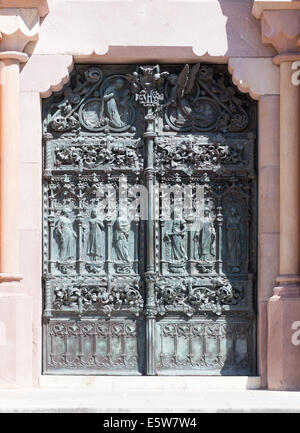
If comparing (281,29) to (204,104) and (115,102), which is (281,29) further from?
(115,102)

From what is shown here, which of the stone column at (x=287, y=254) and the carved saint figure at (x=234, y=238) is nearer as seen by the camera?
the stone column at (x=287, y=254)

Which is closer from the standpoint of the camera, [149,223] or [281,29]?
[281,29]

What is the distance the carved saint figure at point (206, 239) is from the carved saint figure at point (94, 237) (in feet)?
3.75

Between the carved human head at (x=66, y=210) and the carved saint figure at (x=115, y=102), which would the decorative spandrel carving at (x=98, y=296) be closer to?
the carved human head at (x=66, y=210)

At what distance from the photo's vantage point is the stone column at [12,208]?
15.9m

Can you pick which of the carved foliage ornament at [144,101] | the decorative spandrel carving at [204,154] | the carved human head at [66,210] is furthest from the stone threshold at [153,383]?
the carved foliage ornament at [144,101]

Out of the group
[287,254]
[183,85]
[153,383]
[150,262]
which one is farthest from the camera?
[183,85]

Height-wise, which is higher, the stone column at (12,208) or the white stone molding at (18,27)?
the white stone molding at (18,27)

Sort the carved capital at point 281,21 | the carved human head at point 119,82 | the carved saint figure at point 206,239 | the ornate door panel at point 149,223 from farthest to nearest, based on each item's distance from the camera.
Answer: the carved human head at point 119,82 < the carved saint figure at point 206,239 < the ornate door panel at point 149,223 < the carved capital at point 281,21

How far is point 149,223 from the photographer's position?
1667 centimetres

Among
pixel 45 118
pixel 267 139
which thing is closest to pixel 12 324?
pixel 45 118

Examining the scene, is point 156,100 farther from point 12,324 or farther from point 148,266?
point 12,324

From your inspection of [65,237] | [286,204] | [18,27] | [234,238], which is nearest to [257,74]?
[286,204]

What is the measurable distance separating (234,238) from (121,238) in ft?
4.37
